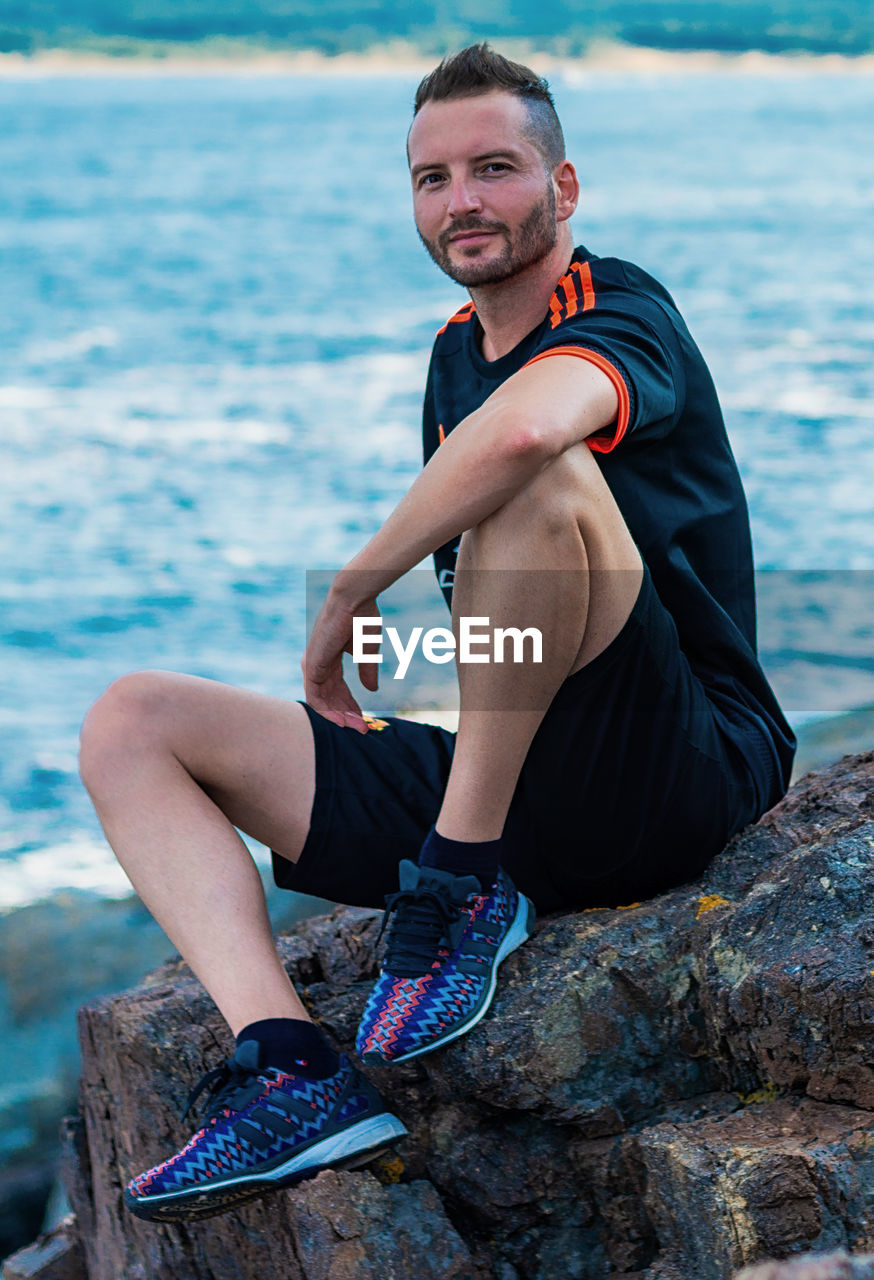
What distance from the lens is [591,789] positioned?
219 cm

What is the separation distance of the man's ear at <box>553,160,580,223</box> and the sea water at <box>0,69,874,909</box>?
14.0ft

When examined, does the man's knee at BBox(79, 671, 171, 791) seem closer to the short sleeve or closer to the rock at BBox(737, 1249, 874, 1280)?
the short sleeve

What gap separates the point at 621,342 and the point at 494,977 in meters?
1.02

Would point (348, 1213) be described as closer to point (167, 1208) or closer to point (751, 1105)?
point (167, 1208)

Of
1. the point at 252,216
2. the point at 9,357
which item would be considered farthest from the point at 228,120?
the point at 9,357

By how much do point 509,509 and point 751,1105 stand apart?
93 cm

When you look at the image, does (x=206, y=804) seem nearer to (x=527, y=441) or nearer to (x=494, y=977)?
(x=494, y=977)

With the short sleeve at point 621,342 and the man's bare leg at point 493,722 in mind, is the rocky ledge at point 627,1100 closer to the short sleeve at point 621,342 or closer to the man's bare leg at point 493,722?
the man's bare leg at point 493,722

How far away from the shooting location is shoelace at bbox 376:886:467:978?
216 centimetres

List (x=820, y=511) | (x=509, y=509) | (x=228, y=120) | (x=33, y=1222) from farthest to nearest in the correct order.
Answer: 1. (x=228, y=120)
2. (x=820, y=511)
3. (x=33, y=1222)
4. (x=509, y=509)

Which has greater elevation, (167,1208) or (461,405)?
(461,405)

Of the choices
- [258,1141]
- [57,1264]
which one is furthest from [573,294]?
[57,1264]

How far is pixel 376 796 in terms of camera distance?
7.88 feet

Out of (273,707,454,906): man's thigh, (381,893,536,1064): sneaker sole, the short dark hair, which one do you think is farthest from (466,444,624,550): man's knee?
the short dark hair
